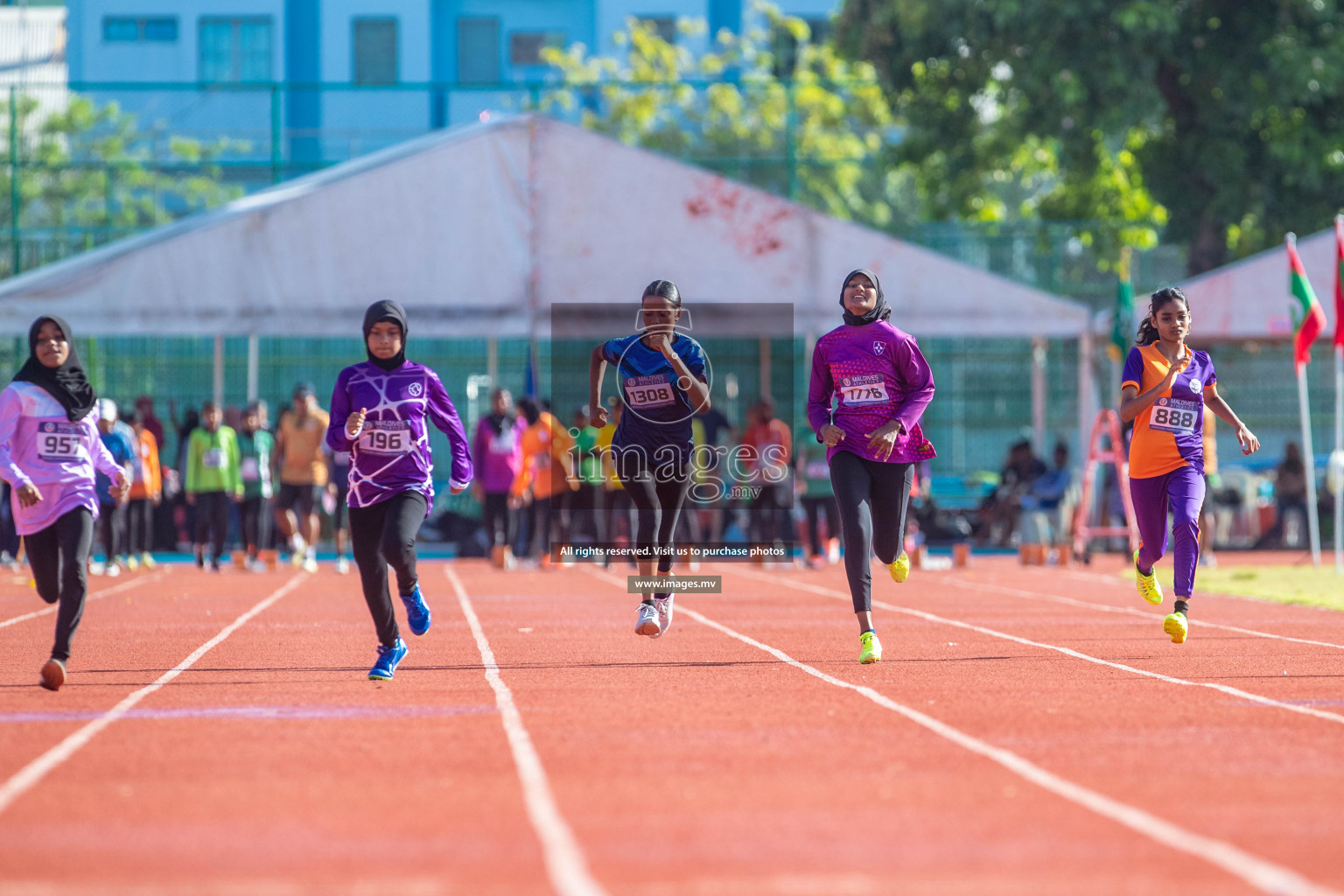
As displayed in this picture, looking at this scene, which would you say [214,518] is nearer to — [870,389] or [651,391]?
[651,391]

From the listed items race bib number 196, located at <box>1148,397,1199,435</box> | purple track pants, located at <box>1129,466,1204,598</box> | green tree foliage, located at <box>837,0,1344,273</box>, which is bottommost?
purple track pants, located at <box>1129,466,1204,598</box>

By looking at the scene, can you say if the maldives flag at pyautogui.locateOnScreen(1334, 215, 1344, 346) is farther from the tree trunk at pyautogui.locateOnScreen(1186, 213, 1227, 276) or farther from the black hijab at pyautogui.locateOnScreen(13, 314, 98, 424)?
the black hijab at pyautogui.locateOnScreen(13, 314, 98, 424)

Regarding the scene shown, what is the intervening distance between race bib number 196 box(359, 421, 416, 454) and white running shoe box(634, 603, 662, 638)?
1.97m

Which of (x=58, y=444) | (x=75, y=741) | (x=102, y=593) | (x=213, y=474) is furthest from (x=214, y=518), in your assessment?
(x=75, y=741)

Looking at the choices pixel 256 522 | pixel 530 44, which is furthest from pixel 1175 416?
pixel 530 44

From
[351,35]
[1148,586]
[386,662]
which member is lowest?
[386,662]

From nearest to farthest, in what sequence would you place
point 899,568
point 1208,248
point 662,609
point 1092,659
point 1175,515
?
point 899,568 → point 1092,659 → point 1175,515 → point 662,609 → point 1208,248

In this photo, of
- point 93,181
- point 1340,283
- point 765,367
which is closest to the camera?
point 1340,283

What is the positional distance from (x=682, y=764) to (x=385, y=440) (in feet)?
11.1

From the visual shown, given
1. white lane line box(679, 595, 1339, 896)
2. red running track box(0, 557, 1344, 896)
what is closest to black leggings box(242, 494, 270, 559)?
red running track box(0, 557, 1344, 896)

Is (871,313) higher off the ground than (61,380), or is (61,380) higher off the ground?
(871,313)

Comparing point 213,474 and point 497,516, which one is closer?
point 213,474

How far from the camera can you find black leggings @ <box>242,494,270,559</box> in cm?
2305

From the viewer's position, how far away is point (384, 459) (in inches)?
375
